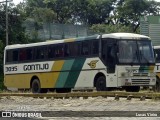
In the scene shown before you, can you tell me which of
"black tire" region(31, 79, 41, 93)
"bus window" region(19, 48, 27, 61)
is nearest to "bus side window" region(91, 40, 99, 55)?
"black tire" region(31, 79, 41, 93)

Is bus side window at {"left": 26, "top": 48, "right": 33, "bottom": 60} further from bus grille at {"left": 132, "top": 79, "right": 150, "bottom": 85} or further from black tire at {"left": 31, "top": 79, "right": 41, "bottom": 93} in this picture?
bus grille at {"left": 132, "top": 79, "right": 150, "bottom": 85}

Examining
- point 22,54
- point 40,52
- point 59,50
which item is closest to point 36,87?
point 40,52

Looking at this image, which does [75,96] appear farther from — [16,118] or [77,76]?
[16,118]

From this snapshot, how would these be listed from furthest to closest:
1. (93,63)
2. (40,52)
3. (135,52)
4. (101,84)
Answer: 1. (40,52)
2. (93,63)
3. (101,84)
4. (135,52)

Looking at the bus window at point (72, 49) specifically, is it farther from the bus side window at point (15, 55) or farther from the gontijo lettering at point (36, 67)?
the bus side window at point (15, 55)

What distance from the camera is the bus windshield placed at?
2264 centimetres

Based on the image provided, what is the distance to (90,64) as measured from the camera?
930 inches

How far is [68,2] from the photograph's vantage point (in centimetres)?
9069

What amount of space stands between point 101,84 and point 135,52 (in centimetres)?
224

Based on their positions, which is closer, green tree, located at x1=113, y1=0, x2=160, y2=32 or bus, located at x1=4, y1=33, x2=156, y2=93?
bus, located at x1=4, y1=33, x2=156, y2=93

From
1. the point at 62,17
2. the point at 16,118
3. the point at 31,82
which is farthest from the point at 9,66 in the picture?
the point at 62,17

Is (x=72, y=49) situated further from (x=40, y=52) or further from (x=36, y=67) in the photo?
(x=36, y=67)

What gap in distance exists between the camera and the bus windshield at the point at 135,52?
22641mm

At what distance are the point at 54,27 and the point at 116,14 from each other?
37.0m
